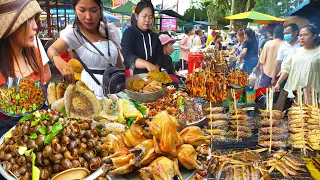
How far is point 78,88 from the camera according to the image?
2.91 meters

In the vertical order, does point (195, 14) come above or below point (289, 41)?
above

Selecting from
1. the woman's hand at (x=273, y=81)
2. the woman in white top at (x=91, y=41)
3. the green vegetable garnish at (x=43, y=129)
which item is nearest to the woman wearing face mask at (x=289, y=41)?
the woman's hand at (x=273, y=81)

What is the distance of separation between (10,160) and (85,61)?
147 centimetres

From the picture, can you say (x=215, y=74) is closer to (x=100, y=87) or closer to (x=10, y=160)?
(x=100, y=87)

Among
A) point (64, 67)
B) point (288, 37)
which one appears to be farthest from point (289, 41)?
point (64, 67)

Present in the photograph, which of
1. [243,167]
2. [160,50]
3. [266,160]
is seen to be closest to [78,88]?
[160,50]

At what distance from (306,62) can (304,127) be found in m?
0.79

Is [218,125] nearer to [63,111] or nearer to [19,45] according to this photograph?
[63,111]

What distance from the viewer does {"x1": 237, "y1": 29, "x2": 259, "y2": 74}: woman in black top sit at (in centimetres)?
412

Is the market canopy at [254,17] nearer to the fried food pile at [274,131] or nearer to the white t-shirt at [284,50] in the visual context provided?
the white t-shirt at [284,50]

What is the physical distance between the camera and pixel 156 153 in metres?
1.40

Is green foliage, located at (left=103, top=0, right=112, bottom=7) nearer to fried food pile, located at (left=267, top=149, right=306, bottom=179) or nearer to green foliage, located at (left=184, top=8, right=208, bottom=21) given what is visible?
green foliage, located at (left=184, top=8, right=208, bottom=21)

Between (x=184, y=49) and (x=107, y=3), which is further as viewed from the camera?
(x=184, y=49)

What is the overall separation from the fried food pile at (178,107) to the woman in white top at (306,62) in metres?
1.18
